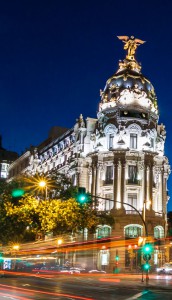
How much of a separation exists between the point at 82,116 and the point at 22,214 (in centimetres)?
3408

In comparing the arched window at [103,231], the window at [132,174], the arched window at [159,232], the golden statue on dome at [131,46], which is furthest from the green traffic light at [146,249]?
the golden statue on dome at [131,46]

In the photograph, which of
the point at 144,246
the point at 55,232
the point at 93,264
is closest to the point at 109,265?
the point at 93,264

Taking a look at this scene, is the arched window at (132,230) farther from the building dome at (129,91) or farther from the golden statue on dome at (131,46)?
the golden statue on dome at (131,46)

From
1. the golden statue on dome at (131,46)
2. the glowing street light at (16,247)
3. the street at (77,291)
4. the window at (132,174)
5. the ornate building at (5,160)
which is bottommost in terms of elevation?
the street at (77,291)

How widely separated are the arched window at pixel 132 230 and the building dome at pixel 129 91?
17774mm

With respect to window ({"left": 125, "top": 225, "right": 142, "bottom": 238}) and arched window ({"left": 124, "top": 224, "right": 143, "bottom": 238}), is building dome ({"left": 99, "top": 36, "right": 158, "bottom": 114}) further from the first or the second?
window ({"left": 125, "top": 225, "right": 142, "bottom": 238})

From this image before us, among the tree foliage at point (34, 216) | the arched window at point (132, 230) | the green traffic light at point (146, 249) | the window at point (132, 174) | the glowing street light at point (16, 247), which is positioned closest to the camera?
the green traffic light at point (146, 249)

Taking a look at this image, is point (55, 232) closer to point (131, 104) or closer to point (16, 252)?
point (16, 252)

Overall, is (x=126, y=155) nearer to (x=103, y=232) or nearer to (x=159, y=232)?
(x=103, y=232)

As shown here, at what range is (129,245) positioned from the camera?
65.4 m

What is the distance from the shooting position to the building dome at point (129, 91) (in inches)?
2827

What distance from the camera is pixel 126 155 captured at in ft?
227

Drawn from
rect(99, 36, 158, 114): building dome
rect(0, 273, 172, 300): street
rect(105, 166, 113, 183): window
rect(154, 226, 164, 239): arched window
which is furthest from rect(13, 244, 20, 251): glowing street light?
rect(99, 36, 158, 114): building dome

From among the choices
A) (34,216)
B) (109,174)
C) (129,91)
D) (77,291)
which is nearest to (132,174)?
(109,174)
